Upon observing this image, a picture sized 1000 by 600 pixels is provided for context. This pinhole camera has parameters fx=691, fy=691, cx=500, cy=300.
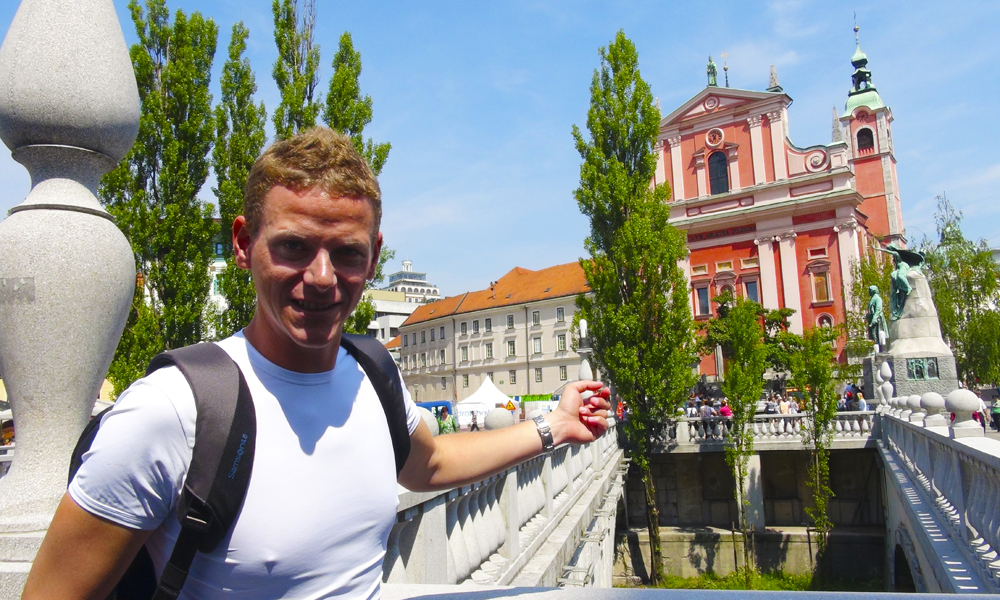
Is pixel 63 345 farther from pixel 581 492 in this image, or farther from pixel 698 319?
pixel 698 319

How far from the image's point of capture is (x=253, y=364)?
1367 mm

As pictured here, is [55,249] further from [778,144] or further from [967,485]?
[778,144]

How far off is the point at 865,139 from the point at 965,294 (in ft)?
61.1

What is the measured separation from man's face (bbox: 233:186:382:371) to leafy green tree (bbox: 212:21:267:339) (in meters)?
11.7

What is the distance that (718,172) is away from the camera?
37.3 m

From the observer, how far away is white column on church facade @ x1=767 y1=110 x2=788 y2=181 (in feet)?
116

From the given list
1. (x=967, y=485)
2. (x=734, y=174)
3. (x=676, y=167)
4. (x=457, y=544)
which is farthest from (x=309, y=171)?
(x=676, y=167)

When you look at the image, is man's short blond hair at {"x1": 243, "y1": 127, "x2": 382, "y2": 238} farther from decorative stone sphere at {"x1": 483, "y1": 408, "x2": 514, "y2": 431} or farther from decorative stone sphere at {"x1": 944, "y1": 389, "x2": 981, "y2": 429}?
decorative stone sphere at {"x1": 944, "y1": 389, "x2": 981, "y2": 429}

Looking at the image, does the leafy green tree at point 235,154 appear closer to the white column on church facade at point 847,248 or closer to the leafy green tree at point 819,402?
the leafy green tree at point 819,402

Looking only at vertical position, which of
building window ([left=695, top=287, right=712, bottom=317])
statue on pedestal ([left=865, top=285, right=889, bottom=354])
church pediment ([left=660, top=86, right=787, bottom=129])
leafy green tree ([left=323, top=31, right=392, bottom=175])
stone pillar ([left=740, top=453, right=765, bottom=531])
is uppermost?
church pediment ([left=660, top=86, right=787, bottom=129])

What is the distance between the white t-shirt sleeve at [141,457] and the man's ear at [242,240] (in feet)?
1.32

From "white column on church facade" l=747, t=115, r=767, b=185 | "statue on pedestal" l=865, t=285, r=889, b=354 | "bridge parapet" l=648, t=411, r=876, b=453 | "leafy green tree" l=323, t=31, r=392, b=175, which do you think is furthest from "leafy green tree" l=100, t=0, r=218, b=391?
"white column on church facade" l=747, t=115, r=767, b=185

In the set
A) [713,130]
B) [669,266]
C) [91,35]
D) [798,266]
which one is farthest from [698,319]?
[91,35]

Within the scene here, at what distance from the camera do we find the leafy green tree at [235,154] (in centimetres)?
1312
